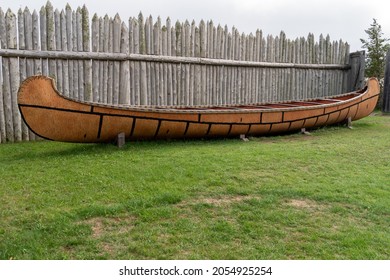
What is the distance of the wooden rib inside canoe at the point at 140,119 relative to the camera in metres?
A: 6.62

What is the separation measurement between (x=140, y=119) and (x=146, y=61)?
279cm

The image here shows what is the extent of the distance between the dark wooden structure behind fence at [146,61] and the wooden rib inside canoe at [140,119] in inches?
53.3

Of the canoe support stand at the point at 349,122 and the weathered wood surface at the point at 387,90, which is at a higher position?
the weathered wood surface at the point at 387,90

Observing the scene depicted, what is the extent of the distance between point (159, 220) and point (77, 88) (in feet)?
18.8

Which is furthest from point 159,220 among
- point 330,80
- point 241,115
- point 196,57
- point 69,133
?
point 330,80

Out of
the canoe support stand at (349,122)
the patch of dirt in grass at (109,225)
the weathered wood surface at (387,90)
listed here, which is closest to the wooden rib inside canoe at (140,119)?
the canoe support stand at (349,122)

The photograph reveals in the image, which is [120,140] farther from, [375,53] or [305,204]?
[375,53]

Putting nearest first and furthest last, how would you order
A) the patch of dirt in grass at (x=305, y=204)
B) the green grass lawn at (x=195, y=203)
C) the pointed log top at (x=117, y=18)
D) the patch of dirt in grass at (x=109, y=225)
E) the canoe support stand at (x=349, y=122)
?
the green grass lawn at (x=195, y=203), the patch of dirt in grass at (x=109, y=225), the patch of dirt in grass at (x=305, y=204), the pointed log top at (x=117, y=18), the canoe support stand at (x=349, y=122)

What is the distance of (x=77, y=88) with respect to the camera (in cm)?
912

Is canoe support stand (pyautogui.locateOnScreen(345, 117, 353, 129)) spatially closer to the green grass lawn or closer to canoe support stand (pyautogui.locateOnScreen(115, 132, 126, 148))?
the green grass lawn

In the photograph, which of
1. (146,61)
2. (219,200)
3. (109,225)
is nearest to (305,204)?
(219,200)

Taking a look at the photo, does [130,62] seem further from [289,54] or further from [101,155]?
[289,54]

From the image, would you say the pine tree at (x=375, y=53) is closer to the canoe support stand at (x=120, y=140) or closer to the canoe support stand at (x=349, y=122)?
the canoe support stand at (x=349, y=122)

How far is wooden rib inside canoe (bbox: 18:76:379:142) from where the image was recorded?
6.62 meters
